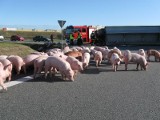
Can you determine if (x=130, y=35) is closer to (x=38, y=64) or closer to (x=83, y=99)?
(x=38, y=64)

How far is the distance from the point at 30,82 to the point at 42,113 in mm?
4518

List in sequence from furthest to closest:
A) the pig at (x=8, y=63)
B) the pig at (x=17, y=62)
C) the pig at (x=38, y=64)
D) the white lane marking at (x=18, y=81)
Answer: the pig at (x=17, y=62) < the pig at (x=38, y=64) < the pig at (x=8, y=63) < the white lane marking at (x=18, y=81)

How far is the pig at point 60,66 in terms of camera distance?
41.4 feet

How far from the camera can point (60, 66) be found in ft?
41.8

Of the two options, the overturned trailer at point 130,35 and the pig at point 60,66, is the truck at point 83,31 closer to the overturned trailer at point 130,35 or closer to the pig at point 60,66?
the overturned trailer at point 130,35

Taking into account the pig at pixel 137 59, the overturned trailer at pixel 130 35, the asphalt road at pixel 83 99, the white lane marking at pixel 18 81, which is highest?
the overturned trailer at pixel 130 35

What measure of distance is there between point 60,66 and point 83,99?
12.1 feet

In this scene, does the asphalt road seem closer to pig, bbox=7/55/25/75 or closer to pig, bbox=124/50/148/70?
pig, bbox=7/55/25/75

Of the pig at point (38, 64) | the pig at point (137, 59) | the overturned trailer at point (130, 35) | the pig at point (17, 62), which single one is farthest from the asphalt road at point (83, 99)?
the overturned trailer at point (130, 35)

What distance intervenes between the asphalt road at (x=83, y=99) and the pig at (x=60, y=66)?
14.3 inches

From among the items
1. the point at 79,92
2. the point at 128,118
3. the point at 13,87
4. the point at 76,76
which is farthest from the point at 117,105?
the point at 76,76

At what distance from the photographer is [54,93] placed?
10.1 m

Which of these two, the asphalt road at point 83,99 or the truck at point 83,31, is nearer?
the asphalt road at point 83,99

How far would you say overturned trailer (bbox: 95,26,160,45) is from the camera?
157ft
